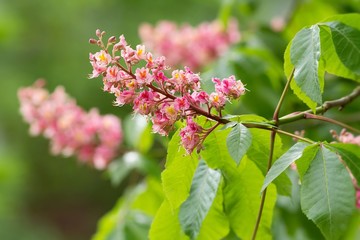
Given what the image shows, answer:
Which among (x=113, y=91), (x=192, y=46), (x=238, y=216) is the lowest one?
(x=238, y=216)

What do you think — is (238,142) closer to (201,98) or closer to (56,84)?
(201,98)

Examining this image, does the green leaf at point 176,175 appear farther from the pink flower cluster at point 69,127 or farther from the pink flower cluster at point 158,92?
the pink flower cluster at point 69,127

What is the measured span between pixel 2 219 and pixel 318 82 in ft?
19.2

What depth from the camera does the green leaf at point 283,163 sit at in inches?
41.8

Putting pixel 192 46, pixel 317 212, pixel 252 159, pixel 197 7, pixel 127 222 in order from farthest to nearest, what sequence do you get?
pixel 197 7
pixel 192 46
pixel 127 222
pixel 252 159
pixel 317 212

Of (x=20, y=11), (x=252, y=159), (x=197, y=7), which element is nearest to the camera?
(x=252, y=159)

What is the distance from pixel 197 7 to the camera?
6273 millimetres

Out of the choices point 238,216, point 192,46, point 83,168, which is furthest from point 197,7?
point 238,216

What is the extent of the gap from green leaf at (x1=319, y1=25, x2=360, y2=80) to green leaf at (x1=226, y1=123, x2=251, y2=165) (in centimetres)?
25

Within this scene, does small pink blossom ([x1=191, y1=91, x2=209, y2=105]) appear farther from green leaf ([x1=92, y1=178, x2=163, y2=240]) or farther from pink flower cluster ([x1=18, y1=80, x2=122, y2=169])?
pink flower cluster ([x1=18, y1=80, x2=122, y2=169])

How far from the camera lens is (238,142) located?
43.0 inches

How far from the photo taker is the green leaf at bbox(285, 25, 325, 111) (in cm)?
110

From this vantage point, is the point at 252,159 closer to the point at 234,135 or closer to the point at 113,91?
the point at 234,135

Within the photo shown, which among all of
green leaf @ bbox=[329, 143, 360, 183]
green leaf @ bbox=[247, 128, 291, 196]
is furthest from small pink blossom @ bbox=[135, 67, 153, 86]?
green leaf @ bbox=[329, 143, 360, 183]
